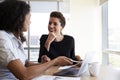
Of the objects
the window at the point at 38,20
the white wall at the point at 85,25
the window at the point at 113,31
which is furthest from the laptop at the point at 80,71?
the window at the point at 38,20

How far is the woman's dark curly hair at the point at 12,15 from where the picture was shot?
1.34 metres

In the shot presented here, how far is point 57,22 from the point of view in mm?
2455

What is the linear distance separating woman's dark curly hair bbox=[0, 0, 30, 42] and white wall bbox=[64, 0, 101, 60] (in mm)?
3560

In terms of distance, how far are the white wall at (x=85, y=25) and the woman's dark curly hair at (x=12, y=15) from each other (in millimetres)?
3560

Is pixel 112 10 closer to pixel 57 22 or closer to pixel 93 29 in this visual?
pixel 93 29

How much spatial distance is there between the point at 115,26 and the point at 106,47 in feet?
2.28

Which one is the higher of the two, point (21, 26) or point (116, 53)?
point (21, 26)

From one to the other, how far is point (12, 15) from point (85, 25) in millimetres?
3687

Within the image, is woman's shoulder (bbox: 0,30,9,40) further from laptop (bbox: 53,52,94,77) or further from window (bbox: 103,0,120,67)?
window (bbox: 103,0,120,67)

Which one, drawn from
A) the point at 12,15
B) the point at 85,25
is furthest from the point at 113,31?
the point at 12,15

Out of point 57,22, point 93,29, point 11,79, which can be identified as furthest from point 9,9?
point 93,29

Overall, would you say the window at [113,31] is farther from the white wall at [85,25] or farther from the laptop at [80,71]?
the laptop at [80,71]

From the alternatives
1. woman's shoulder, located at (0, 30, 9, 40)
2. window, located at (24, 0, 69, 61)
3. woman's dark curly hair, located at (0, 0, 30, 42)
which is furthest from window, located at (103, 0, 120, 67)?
woman's shoulder, located at (0, 30, 9, 40)

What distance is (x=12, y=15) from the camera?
1343mm
